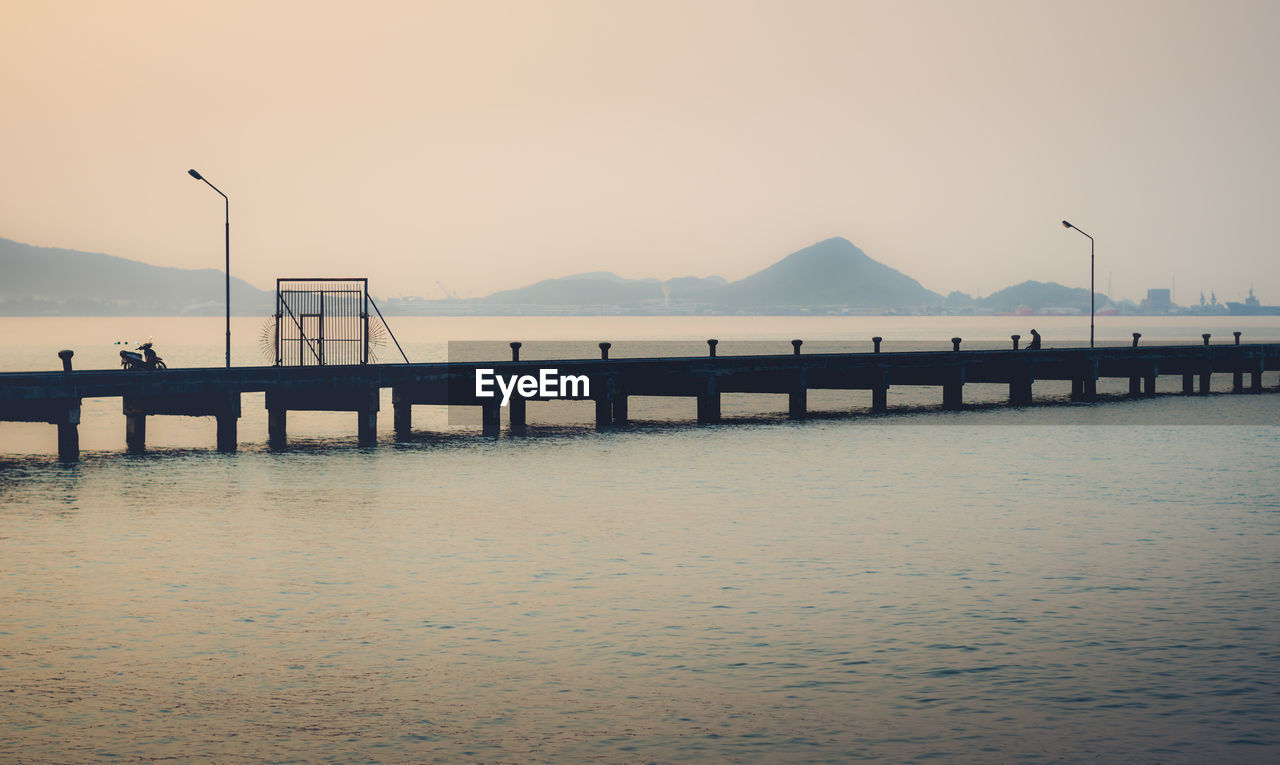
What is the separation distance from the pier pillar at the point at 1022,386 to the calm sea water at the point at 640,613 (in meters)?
25.7

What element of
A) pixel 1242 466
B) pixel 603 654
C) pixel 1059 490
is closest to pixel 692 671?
pixel 603 654

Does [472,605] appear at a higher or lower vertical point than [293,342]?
lower

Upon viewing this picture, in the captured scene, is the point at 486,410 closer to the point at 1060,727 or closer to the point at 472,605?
the point at 472,605

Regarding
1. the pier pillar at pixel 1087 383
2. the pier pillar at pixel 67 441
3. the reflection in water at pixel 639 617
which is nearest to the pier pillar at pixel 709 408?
the reflection in water at pixel 639 617

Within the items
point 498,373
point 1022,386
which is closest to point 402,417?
point 498,373

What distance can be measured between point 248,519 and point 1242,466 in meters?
27.7

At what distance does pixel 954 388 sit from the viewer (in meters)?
64.8

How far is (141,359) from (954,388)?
124 ft

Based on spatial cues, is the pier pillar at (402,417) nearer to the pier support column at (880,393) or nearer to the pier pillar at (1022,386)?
the pier support column at (880,393)

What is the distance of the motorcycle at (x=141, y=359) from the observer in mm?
41438

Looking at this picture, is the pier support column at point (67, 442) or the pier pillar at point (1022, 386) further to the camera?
the pier pillar at point (1022, 386)

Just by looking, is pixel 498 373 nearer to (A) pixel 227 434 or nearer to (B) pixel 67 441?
(A) pixel 227 434

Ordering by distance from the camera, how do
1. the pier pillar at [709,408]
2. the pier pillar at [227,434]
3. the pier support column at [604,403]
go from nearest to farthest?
the pier pillar at [227,434]
the pier support column at [604,403]
the pier pillar at [709,408]

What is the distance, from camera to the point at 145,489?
1326 inches
